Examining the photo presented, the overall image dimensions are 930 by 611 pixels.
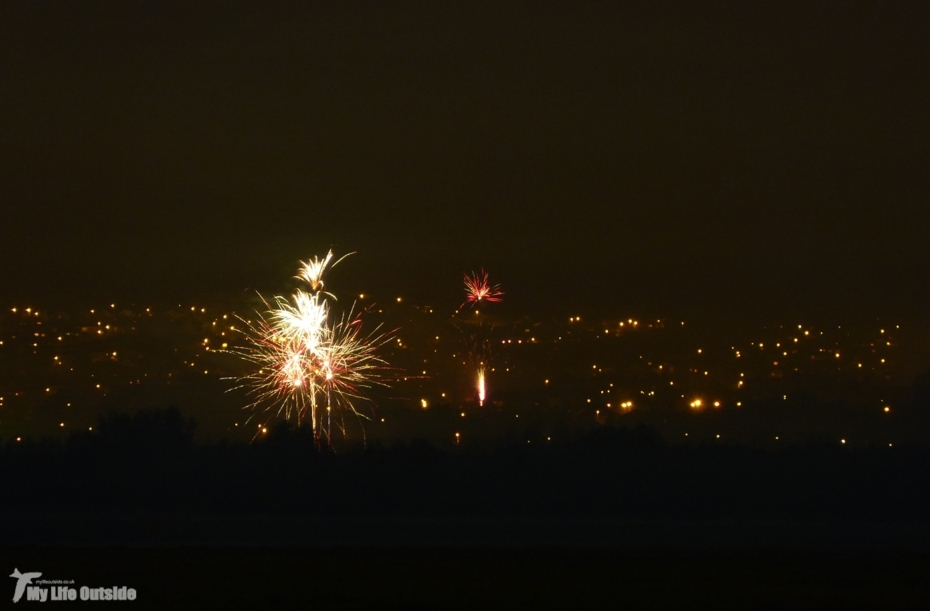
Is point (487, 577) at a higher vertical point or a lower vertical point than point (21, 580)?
lower

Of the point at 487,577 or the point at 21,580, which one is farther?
the point at 487,577

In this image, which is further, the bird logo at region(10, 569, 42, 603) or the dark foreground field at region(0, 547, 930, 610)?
the dark foreground field at region(0, 547, 930, 610)

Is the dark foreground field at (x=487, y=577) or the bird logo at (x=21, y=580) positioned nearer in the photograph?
the bird logo at (x=21, y=580)

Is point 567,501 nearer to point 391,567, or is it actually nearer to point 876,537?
point 876,537
